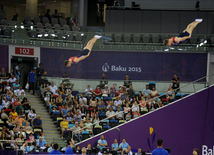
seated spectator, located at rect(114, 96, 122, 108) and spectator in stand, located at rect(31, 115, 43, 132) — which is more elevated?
seated spectator, located at rect(114, 96, 122, 108)

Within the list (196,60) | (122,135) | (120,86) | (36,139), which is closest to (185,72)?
(196,60)

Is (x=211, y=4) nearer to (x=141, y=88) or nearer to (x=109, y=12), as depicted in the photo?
(x=109, y=12)

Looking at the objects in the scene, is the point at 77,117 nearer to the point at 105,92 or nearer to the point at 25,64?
the point at 105,92

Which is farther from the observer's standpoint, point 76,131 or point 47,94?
point 47,94

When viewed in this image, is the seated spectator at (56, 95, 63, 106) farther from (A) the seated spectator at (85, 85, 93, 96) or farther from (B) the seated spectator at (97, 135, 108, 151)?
(B) the seated spectator at (97, 135, 108, 151)

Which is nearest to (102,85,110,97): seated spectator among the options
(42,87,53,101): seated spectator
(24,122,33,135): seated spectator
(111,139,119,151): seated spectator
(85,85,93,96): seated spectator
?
(85,85,93,96): seated spectator

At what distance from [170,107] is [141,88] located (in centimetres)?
246

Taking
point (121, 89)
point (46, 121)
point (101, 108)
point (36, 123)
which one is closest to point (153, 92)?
point (121, 89)

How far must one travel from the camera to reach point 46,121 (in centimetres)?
1703

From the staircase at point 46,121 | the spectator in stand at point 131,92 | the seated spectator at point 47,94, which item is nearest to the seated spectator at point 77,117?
the staircase at point 46,121

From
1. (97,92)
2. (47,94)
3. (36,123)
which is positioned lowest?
(36,123)

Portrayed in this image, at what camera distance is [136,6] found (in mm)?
23859

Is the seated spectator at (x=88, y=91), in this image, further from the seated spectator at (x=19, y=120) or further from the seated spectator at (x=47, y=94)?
the seated spectator at (x=19, y=120)

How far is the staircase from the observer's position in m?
16.0
